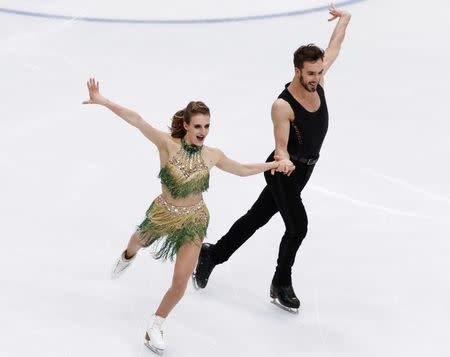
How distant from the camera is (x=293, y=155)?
4566mm

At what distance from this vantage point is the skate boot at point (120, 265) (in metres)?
4.74

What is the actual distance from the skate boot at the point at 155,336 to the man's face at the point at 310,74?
4.23 feet

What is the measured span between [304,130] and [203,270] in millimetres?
931

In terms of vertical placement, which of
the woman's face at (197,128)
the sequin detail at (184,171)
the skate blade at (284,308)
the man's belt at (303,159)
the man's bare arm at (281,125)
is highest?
the man's bare arm at (281,125)

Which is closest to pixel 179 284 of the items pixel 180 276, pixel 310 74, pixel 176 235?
pixel 180 276

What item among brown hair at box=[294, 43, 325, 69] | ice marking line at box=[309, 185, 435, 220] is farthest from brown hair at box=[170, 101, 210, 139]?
ice marking line at box=[309, 185, 435, 220]

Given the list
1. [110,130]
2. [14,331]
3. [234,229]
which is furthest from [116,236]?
[110,130]

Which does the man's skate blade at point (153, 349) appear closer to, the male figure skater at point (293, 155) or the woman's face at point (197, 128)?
the male figure skater at point (293, 155)

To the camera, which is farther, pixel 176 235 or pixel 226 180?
pixel 226 180

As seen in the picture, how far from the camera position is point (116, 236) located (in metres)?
5.32

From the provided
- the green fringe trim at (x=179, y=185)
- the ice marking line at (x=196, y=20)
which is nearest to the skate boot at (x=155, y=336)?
the green fringe trim at (x=179, y=185)

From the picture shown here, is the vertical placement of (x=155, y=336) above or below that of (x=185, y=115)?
below

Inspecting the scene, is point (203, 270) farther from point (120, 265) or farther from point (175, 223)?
point (175, 223)

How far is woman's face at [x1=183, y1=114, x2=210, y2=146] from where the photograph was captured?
4133 mm
